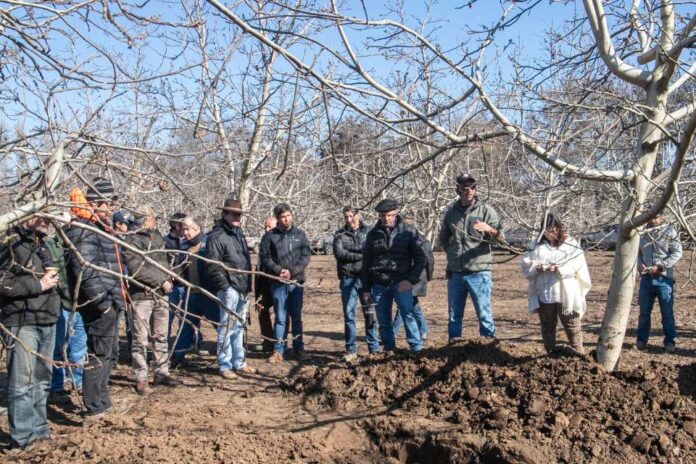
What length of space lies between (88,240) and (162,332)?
1803mm

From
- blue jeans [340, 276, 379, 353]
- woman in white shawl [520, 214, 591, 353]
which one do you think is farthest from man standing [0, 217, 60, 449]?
woman in white shawl [520, 214, 591, 353]

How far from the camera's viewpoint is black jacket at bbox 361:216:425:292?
720 cm

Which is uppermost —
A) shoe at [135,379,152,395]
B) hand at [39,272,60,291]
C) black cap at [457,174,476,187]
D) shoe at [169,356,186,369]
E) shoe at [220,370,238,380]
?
black cap at [457,174,476,187]

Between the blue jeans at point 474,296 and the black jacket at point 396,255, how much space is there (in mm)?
416

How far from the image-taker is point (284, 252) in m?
7.85

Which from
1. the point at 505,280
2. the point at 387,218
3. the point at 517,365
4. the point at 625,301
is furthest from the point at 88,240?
the point at 505,280

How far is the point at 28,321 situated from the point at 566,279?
479cm

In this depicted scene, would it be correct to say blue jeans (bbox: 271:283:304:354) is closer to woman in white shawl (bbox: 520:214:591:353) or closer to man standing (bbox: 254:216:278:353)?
man standing (bbox: 254:216:278:353)

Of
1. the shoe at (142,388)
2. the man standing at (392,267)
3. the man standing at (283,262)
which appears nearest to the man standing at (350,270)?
the man standing at (283,262)

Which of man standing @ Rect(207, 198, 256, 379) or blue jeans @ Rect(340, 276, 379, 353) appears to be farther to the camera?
blue jeans @ Rect(340, 276, 379, 353)

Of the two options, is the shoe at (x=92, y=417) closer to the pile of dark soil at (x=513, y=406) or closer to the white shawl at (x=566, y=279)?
the pile of dark soil at (x=513, y=406)

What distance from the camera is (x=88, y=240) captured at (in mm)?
5406

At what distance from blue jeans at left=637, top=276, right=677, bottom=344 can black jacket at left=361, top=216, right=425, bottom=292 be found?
295 centimetres

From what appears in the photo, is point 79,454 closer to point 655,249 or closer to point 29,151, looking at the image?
point 29,151
